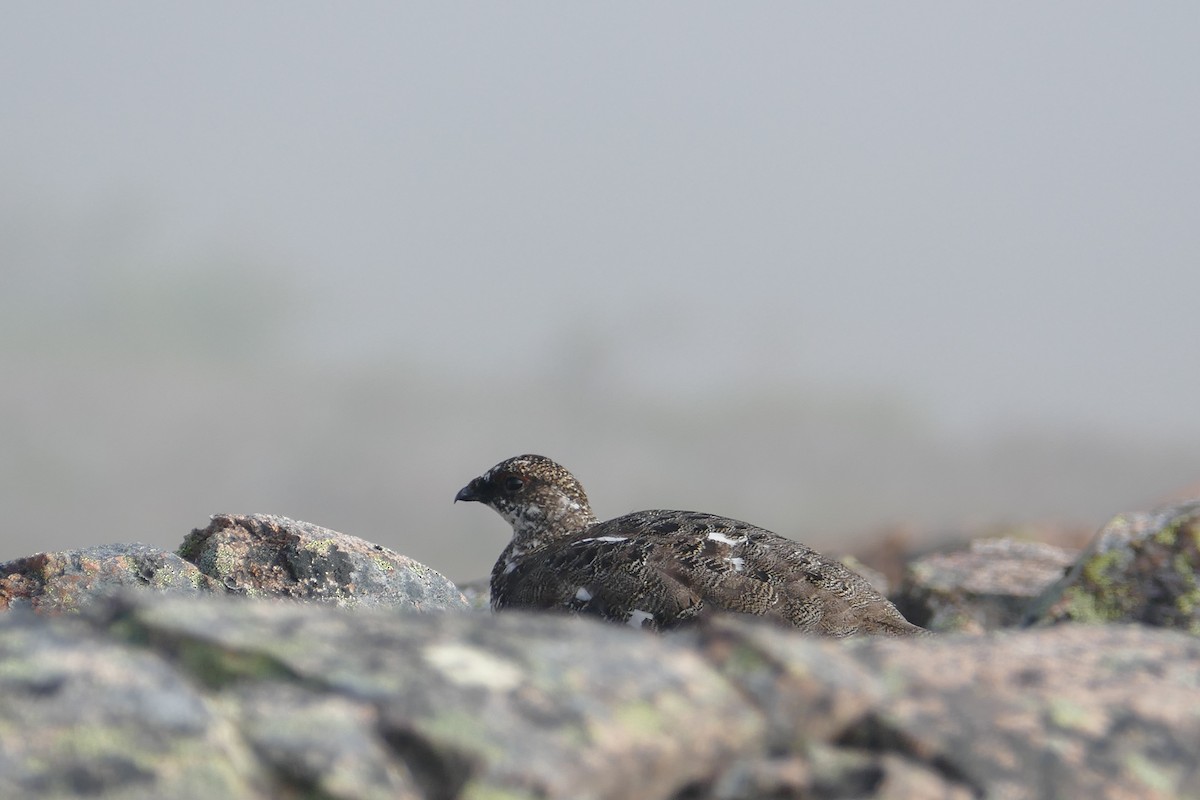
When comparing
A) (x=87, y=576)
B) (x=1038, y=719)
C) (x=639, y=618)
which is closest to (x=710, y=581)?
(x=639, y=618)

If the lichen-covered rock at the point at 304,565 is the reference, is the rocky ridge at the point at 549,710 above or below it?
above

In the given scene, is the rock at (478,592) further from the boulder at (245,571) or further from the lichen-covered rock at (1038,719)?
the lichen-covered rock at (1038,719)

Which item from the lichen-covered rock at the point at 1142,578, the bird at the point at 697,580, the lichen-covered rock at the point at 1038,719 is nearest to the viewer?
the lichen-covered rock at the point at 1038,719

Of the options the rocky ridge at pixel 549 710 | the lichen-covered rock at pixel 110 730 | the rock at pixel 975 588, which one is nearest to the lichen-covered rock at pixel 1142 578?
the rock at pixel 975 588

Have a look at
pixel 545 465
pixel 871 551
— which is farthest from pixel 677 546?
pixel 871 551

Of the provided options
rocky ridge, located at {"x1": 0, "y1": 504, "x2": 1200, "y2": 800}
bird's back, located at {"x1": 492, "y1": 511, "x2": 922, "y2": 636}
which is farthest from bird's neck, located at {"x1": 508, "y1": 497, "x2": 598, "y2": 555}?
rocky ridge, located at {"x1": 0, "y1": 504, "x2": 1200, "y2": 800}

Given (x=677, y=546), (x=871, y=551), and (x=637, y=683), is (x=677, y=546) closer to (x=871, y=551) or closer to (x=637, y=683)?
(x=637, y=683)
